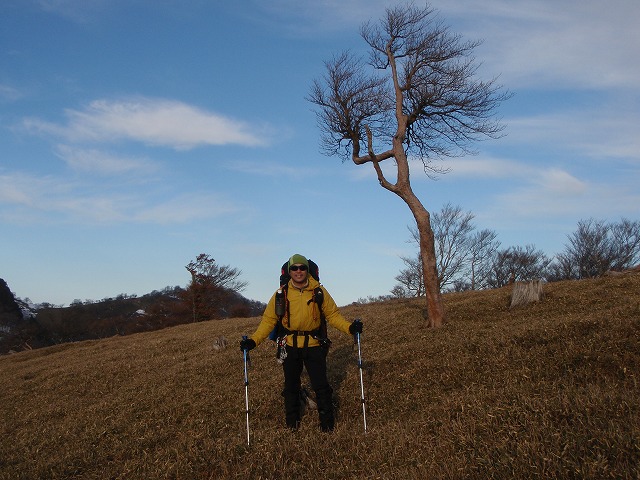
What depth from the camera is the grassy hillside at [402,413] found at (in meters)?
4.85

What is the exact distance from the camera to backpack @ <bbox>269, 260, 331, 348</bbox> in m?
7.67

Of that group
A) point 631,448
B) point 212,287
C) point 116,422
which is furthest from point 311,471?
point 212,287

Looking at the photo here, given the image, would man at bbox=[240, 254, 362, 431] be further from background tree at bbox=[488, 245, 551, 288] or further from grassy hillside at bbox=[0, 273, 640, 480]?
background tree at bbox=[488, 245, 551, 288]

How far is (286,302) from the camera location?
7.72m

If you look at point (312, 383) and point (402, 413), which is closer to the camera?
point (312, 383)

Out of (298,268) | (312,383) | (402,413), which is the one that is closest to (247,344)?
(312,383)

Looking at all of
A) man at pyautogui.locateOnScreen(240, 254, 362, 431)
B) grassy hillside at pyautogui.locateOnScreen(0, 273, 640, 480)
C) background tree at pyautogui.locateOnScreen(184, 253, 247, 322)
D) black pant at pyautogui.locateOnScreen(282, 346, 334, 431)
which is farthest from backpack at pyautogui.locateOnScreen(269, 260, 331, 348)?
background tree at pyautogui.locateOnScreen(184, 253, 247, 322)

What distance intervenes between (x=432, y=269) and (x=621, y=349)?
22.2 ft

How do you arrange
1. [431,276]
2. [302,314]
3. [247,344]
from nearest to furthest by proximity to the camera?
[302,314] → [247,344] → [431,276]

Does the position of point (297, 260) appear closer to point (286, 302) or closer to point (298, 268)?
point (298, 268)

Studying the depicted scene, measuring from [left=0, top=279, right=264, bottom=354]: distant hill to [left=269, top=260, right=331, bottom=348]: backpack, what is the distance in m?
66.7

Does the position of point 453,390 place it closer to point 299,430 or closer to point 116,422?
point 299,430

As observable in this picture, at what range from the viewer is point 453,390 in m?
8.30

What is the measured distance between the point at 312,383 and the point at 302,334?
2.52ft
